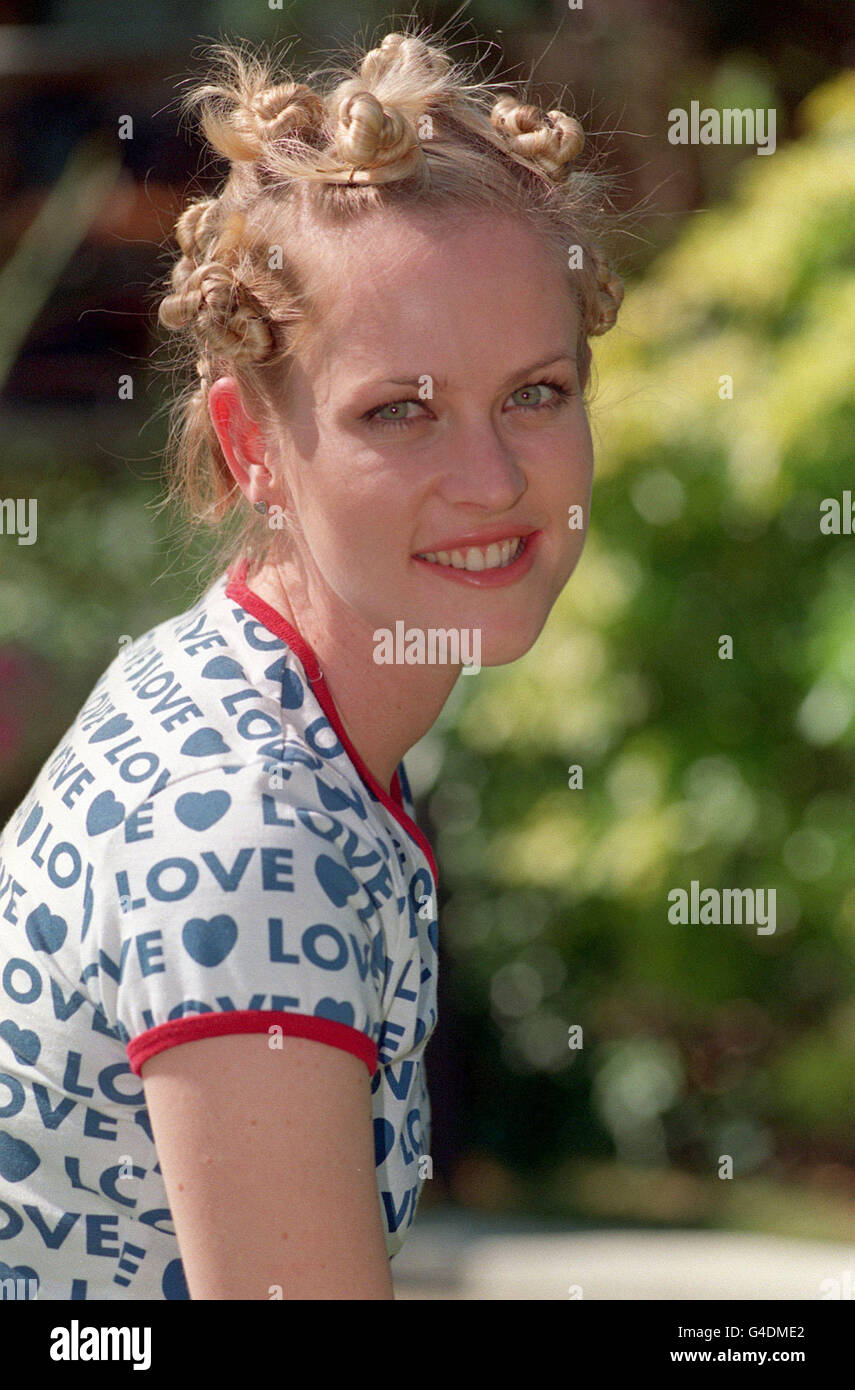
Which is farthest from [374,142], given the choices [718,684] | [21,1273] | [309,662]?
[718,684]

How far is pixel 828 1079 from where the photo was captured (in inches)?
140

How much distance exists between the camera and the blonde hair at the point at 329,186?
136 cm

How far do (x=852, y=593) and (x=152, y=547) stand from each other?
2014 millimetres

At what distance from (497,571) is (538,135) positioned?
445 mm

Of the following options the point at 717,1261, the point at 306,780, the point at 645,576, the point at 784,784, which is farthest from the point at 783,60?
the point at 306,780

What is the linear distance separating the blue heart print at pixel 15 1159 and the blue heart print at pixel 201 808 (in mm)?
369

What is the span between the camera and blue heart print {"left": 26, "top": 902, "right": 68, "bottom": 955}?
1226mm

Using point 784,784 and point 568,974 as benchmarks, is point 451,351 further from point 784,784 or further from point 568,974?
point 568,974

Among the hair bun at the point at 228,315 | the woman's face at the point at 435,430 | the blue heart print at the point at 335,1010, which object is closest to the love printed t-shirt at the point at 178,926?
the blue heart print at the point at 335,1010

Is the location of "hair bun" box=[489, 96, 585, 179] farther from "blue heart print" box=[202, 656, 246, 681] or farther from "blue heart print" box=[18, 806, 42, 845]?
"blue heart print" box=[18, 806, 42, 845]

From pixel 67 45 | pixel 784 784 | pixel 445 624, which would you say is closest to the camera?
pixel 445 624

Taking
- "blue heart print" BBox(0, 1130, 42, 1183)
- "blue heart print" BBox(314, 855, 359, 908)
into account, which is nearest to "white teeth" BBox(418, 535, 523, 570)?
"blue heart print" BBox(314, 855, 359, 908)

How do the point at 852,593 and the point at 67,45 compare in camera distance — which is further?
the point at 67,45

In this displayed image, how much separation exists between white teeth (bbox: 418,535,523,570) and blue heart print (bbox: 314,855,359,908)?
14.6 inches
